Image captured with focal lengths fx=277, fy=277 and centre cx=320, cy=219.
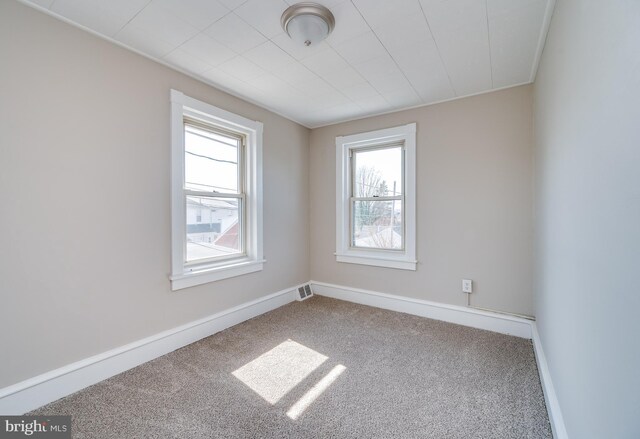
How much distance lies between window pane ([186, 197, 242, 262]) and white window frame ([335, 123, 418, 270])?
1.34 m

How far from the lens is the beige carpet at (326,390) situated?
60.7 inches

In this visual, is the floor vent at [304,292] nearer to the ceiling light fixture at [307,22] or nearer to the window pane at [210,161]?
the window pane at [210,161]

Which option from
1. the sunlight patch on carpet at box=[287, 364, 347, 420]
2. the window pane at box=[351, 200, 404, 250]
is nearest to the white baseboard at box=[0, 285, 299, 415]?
the sunlight patch on carpet at box=[287, 364, 347, 420]

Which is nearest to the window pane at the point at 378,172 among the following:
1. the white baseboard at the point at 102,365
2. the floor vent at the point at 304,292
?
the floor vent at the point at 304,292

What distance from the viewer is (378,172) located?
359cm

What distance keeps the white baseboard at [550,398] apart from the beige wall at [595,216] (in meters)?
0.07

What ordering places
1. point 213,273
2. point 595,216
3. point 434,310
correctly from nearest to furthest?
point 595,216
point 213,273
point 434,310

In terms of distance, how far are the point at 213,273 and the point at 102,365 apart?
103 centimetres

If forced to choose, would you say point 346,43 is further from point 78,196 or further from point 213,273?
point 213,273

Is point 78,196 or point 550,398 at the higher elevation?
point 78,196

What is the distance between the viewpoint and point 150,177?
2236 mm

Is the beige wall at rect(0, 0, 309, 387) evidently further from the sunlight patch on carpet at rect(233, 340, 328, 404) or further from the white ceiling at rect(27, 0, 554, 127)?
the sunlight patch on carpet at rect(233, 340, 328, 404)

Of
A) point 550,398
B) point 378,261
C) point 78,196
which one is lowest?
point 550,398

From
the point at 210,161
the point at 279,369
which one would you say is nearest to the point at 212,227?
the point at 210,161
